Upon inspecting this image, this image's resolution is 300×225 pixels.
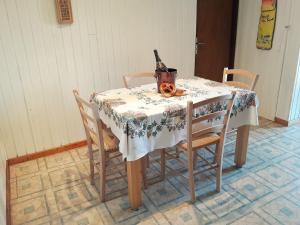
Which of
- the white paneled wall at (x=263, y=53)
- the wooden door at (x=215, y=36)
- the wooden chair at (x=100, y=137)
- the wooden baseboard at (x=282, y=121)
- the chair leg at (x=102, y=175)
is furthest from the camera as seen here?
the wooden door at (x=215, y=36)

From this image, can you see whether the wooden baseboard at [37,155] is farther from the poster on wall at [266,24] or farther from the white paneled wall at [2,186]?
the poster on wall at [266,24]

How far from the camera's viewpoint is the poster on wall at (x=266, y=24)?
10.7 ft

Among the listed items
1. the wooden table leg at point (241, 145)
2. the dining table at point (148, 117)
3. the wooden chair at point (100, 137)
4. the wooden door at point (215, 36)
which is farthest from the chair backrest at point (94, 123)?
the wooden door at point (215, 36)

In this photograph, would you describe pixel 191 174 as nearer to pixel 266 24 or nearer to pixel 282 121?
pixel 282 121

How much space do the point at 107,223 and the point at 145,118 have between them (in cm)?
84

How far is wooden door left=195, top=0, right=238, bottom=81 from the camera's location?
12.3ft

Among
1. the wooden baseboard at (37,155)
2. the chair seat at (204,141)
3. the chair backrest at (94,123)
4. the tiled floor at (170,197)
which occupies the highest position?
the chair backrest at (94,123)

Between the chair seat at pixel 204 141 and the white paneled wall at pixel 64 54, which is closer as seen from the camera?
the chair seat at pixel 204 141

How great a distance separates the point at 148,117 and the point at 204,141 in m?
0.59

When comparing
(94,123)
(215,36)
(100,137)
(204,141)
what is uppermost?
(215,36)

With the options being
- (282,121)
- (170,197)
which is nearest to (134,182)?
(170,197)

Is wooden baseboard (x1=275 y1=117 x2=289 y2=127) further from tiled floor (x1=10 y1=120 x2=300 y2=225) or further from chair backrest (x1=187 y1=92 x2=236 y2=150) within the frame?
chair backrest (x1=187 y1=92 x2=236 y2=150)

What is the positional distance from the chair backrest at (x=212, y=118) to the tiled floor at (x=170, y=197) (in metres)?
0.51

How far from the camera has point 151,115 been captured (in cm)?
172
